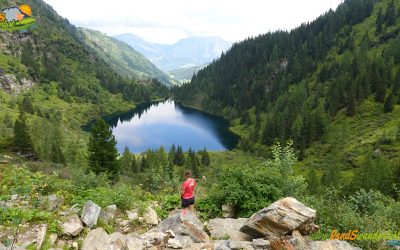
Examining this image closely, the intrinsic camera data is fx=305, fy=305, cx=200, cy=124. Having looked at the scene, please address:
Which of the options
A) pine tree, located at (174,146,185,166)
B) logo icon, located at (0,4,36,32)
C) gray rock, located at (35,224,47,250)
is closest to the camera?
gray rock, located at (35,224,47,250)

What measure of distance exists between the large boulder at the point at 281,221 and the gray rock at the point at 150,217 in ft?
15.1

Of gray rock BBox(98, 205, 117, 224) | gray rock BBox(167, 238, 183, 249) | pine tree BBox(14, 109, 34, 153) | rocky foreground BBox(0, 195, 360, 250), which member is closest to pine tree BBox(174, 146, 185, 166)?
pine tree BBox(14, 109, 34, 153)

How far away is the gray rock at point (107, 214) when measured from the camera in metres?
14.8

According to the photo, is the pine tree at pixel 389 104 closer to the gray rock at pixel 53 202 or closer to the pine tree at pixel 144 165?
the pine tree at pixel 144 165

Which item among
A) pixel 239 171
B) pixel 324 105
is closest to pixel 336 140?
pixel 324 105

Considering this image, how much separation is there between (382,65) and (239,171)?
15806 centimetres

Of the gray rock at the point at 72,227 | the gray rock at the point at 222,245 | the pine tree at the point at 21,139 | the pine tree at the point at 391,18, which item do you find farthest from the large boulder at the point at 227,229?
the pine tree at the point at 391,18

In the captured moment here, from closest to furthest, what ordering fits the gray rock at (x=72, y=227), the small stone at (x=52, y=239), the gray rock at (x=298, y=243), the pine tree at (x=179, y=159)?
the gray rock at (x=298, y=243)
the small stone at (x=52, y=239)
the gray rock at (x=72, y=227)
the pine tree at (x=179, y=159)

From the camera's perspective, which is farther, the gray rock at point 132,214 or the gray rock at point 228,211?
the gray rock at point 228,211

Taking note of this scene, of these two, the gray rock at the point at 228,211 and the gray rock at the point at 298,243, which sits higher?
the gray rock at the point at 298,243

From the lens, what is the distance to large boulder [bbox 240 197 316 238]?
43.3ft

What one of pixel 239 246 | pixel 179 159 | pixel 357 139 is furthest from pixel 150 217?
pixel 357 139

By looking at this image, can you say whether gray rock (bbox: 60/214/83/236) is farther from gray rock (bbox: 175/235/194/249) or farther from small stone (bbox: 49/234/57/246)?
gray rock (bbox: 175/235/194/249)

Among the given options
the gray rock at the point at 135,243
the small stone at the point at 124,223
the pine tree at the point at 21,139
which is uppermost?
the gray rock at the point at 135,243
